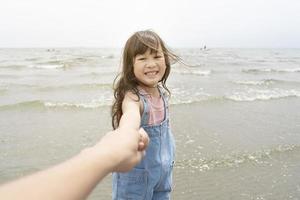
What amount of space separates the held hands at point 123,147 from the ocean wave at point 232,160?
13.7ft

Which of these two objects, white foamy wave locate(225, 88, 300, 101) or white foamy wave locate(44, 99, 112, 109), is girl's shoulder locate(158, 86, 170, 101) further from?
white foamy wave locate(225, 88, 300, 101)

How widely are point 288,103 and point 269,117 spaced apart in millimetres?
2589

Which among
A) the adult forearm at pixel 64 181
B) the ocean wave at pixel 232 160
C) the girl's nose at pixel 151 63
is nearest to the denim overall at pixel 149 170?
the girl's nose at pixel 151 63

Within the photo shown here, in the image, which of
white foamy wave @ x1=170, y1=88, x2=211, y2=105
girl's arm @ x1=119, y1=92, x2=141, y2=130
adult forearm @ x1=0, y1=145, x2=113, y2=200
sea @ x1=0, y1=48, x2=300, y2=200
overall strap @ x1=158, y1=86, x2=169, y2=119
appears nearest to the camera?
adult forearm @ x1=0, y1=145, x2=113, y2=200

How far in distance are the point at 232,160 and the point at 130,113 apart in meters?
4.13

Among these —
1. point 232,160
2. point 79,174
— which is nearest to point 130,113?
point 79,174

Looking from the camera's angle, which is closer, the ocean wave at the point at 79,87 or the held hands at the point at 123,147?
the held hands at the point at 123,147

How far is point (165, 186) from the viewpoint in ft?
8.66

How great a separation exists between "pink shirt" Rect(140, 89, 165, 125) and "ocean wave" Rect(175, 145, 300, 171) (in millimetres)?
3133

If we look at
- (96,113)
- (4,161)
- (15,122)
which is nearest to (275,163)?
(4,161)

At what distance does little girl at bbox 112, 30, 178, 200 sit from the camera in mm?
2377

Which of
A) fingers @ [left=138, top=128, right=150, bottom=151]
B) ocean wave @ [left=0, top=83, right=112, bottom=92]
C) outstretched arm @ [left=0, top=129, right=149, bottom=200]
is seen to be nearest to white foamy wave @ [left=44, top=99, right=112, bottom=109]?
ocean wave @ [left=0, top=83, right=112, bottom=92]

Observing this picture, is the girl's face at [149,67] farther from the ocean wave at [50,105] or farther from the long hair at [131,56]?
the ocean wave at [50,105]

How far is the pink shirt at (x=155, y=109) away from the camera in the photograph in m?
2.40
